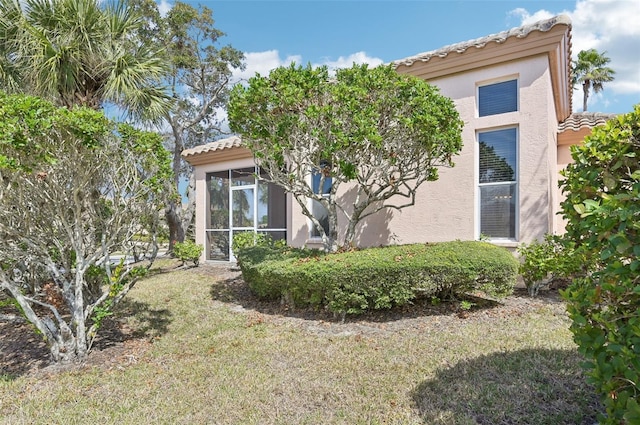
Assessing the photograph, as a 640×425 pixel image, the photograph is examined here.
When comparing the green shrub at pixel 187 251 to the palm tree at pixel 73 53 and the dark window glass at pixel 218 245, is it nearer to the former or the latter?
the dark window glass at pixel 218 245

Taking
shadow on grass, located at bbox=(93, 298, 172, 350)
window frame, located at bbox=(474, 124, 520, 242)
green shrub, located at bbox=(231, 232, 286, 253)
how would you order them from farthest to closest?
1. green shrub, located at bbox=(231, 232, 286, 253)
2. window frame, located at bbox=(474, 124, 520, 242)
3. shadow on grass, located at bbox=(93, 298, 172, 350)

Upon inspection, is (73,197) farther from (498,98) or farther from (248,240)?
(498,98)

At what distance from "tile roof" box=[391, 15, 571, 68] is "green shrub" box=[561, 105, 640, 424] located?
5826 mm

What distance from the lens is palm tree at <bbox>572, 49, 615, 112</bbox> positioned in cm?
2330

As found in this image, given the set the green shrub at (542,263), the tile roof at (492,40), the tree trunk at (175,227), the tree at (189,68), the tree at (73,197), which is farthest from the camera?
the tree at (189,68)

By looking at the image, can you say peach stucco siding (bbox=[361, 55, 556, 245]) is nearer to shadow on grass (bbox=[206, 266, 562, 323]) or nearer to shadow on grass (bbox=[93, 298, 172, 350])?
shadow on grass (bbox=[206, 266, 562, 323])

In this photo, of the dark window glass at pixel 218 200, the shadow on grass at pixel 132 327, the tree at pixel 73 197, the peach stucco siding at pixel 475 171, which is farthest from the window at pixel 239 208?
the tree at pixel 73 197

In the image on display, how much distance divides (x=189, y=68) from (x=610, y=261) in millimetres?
18152

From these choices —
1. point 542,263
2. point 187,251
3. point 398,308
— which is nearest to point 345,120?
point 398,308

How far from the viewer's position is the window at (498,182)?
26.1 feet

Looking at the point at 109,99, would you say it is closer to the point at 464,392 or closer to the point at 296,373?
the point at 296,373

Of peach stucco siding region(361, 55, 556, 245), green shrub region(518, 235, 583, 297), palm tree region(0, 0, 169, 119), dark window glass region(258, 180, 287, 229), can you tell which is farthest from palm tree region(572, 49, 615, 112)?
palm tree region(0, 0, 169, 119)

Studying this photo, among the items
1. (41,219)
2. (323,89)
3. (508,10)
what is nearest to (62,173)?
(41,219)

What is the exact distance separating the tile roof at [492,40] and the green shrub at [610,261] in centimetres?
583
